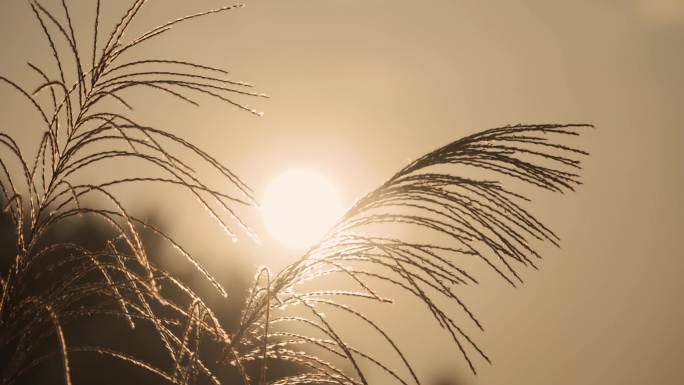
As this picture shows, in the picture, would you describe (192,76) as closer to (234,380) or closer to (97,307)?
(97,307)

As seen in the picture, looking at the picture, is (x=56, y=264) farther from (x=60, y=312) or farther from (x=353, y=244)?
(x=353, y=244)

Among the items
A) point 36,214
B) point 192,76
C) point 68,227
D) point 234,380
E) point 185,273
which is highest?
point 68,227

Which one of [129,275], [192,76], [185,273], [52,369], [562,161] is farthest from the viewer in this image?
[185,273]

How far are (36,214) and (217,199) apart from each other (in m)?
0.56

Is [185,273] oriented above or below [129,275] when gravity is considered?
above

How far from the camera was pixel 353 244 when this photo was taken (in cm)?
243

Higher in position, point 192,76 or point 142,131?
point 192,76

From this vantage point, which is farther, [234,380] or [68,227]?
[68,227]

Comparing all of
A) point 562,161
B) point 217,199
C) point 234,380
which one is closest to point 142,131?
point 217,199

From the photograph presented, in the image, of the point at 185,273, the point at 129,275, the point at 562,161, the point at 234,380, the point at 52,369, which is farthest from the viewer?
the point at 185,273

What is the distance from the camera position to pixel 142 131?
2.00 metres

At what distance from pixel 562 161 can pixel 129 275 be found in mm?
1519

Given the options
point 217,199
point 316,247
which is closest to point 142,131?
point 217,199

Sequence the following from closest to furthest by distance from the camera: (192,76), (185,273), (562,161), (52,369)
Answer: (192,76) < (562,161) < (52,369) < (185,273)
